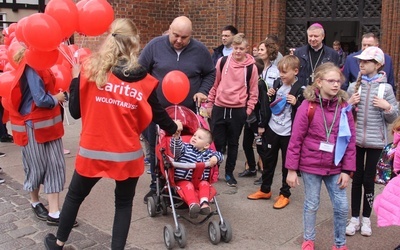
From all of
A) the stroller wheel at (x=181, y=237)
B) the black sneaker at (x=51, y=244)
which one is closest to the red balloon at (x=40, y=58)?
the black sneaker at (x=51, y=244)

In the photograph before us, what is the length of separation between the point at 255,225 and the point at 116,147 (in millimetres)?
1965

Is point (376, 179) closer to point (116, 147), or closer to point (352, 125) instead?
point (352, 125)

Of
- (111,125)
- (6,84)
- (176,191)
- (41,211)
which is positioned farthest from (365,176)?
(6,84)

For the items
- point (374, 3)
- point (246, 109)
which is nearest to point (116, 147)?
point (246, 109)

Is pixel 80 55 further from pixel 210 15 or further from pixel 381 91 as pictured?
pixel 210 15

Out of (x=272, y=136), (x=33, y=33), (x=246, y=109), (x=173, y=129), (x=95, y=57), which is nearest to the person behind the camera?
(x=95, y=57)

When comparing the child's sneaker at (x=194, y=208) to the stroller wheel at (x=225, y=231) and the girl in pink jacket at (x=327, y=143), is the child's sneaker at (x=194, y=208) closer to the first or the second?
the stroller wheel at (x=225, y=231)

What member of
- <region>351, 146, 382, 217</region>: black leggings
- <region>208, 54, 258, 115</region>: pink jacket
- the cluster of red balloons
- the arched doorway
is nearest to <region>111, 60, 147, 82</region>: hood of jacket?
the cluster of red balloons

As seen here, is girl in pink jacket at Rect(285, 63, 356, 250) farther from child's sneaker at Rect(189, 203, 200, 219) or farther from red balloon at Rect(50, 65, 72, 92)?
red balloon at Rect(50, 65, 72, 92)

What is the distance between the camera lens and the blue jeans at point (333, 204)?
3804 millimetres

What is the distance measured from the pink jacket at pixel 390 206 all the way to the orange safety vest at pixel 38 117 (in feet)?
10.1

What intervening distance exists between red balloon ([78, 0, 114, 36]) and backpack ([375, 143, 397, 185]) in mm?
2771

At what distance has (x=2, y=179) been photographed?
6016 millimetres

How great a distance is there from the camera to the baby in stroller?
→ 13.4 feet
